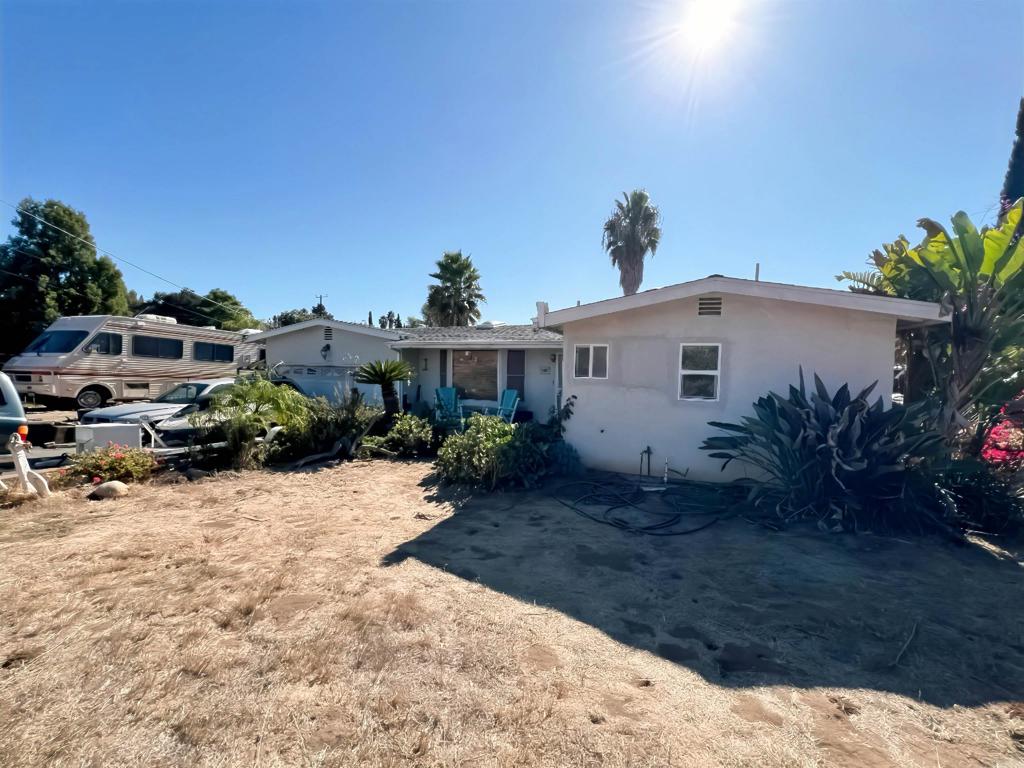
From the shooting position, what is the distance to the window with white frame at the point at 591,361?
817 cm

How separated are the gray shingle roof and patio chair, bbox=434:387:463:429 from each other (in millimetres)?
1376

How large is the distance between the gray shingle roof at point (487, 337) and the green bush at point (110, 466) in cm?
689

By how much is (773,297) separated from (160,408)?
39.0 ft

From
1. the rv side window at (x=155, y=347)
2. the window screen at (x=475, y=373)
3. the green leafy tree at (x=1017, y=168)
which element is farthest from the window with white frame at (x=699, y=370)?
the rv side window at (x=155, y=347)

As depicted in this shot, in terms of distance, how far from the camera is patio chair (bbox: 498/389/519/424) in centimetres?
1154

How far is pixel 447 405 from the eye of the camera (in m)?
12.4

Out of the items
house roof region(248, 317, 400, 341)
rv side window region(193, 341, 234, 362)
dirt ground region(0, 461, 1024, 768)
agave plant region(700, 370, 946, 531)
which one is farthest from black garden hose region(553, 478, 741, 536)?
rv side window region(193, 341, 234, 362)

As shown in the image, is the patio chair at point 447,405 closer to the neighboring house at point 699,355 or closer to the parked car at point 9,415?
the neighboring house at point 699,355

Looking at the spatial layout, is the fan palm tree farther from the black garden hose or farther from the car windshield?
the black garden hose

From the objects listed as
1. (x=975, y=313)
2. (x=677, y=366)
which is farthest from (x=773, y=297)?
(x=975, y=313)

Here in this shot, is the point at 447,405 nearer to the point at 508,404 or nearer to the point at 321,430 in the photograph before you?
the point at 508,404

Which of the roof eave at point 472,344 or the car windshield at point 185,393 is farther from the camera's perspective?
the roof eave at point 472,344

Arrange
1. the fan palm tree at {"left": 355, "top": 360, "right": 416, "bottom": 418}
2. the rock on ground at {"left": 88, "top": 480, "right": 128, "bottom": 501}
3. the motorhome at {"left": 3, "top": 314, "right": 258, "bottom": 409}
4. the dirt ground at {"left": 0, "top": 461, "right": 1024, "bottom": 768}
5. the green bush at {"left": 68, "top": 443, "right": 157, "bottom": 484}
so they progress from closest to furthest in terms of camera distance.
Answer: the dirt ground at {"left": 0, "top": 461, "right": 1024, "bottom": 768} → the rock on ground at {"left": 88, "top": 480, "right": 128, "bottom": 501} → the green bush at {"left": 68, "top": 443, "right": 157, "bottom": 484} → the fan palm tree at {"left": 355, "top": 360, "right": 416, "bottom": 418} → the motorhome at {"left": 3, "top": 314, "right": 258, "bottom": 409}

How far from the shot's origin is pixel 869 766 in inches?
81.4
